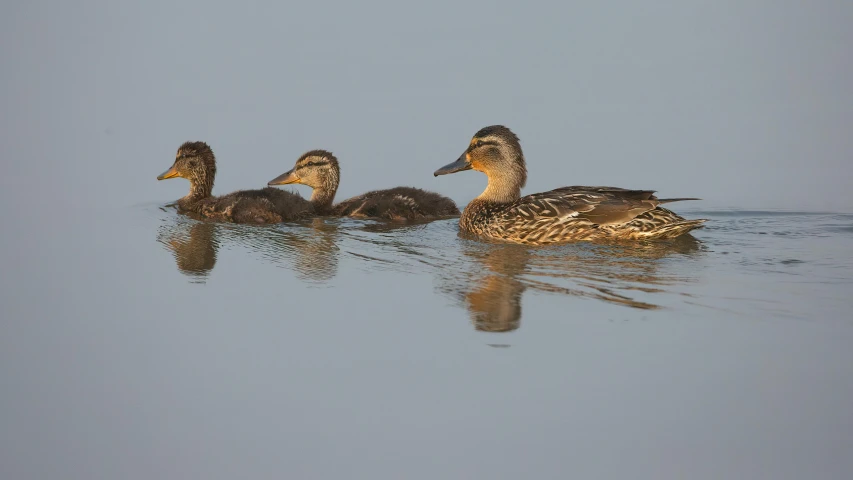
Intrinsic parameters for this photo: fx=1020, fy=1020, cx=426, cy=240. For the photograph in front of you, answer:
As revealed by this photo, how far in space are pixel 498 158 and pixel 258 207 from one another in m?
1.91

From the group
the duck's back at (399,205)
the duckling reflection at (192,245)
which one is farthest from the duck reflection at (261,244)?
the duck's back at (399,205)

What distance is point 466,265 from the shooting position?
6363 millimetres

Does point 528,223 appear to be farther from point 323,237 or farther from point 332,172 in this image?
point 332,172

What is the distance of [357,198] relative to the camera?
8.57 metres

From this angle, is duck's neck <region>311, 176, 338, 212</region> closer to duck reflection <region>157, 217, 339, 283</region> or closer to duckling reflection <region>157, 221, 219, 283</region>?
duck reflection <region>157, 217, 339, 283</region>

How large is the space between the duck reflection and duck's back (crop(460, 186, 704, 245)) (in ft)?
4.42

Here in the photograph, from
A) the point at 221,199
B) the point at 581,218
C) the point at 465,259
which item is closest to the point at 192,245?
the point at 221,199

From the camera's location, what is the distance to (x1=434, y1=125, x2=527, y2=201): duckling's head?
7.76m

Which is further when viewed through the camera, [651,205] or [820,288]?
[651,205]

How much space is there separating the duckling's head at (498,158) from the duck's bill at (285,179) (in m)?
1.53

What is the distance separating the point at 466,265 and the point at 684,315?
167 centimetres

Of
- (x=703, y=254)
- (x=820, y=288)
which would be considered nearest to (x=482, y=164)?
(x=703, y=254)

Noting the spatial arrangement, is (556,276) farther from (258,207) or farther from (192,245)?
(258,207)

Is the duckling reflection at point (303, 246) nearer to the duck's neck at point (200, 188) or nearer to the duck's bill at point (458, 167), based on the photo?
the duck's bill at point (458, 167)
